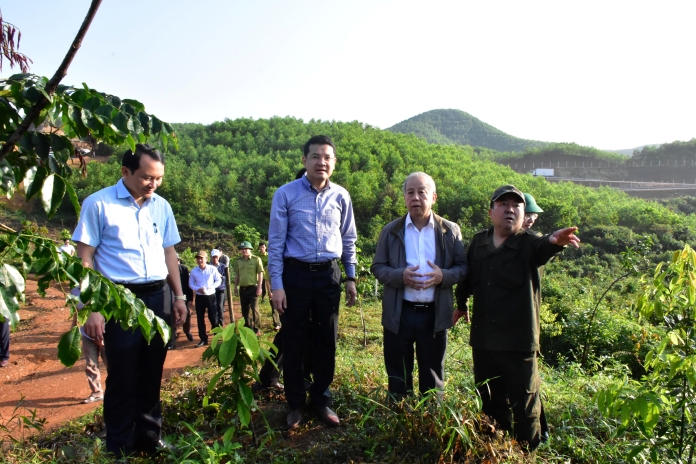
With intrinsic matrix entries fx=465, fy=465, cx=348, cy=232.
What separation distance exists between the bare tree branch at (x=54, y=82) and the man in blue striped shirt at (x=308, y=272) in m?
1.64

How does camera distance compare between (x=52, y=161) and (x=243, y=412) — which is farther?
(x=243, y=412)

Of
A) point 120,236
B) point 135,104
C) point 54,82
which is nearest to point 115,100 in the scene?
point 135,104

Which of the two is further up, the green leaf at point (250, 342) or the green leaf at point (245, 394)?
the green leaf at point (250, 342)

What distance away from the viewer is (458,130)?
9912cm

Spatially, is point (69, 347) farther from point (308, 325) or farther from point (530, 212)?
point (530, 212)

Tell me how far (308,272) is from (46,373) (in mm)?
5176

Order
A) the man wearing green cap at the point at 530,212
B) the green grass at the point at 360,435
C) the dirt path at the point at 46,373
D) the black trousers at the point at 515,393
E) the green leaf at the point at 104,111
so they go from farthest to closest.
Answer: the dirt path at the point at 46,373, the man wearing green cap at the point at 530,212, the black trousers at the point at 515,393, the green grass at the point at 360,435, the green leaf at the point at 104,111

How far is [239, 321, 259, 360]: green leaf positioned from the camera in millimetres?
2039

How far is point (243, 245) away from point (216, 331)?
18.0 feet

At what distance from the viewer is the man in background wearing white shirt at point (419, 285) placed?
287 cm

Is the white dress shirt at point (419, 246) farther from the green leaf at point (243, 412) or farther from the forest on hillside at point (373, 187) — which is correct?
the forest on hillside at point (373, 187)

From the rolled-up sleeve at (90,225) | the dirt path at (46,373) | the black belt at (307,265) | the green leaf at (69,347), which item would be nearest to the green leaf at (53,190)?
the green leaf at (69,347)

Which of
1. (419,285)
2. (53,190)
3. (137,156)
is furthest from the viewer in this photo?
(419,285)

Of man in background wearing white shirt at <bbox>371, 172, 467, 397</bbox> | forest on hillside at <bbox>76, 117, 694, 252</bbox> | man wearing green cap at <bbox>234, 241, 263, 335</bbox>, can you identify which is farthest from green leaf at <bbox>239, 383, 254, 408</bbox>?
forest on hillside at <bbox>76, 117, 694, 252</bbox>
